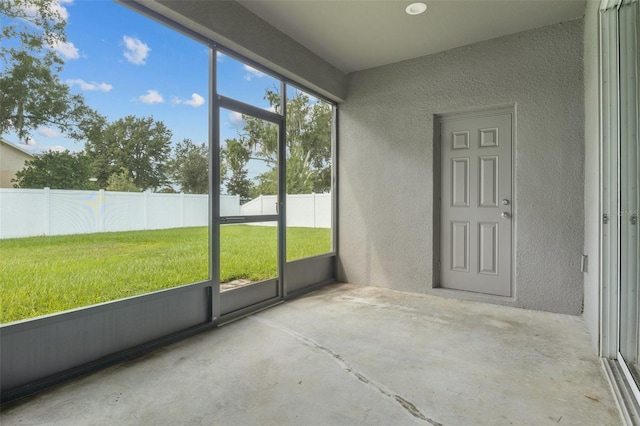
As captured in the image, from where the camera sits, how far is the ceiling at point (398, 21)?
2957mm

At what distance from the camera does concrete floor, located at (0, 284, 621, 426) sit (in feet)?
5.49

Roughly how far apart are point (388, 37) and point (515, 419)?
3.44 metres

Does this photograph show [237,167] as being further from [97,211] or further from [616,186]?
[616,186]

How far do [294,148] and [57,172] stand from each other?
235 cm

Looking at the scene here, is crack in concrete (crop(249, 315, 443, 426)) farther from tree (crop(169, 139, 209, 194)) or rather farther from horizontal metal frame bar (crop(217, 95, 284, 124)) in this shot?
horizontal metal frame bar (crop(217, 95, 284, 124))

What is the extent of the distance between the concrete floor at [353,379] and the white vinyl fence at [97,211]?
94cm

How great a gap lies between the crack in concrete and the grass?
26.6 inches

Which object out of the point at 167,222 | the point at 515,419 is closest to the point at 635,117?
the point at 515,419

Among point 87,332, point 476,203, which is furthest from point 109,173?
point 476,203

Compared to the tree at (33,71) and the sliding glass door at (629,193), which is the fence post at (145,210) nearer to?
the tree at (33,71)

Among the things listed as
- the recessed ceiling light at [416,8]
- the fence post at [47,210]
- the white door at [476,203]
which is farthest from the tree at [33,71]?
the white door at [476,203]

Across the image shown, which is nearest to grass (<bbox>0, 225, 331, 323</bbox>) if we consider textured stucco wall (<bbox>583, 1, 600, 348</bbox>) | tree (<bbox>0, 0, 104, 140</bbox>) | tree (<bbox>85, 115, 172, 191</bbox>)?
tree (<bbox>85, 115, 172, 191</bbox>)

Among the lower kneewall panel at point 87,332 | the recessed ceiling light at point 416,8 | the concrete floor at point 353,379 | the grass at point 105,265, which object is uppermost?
the recessed ceiling light at point 416,8

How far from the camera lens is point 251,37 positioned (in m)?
3.07
